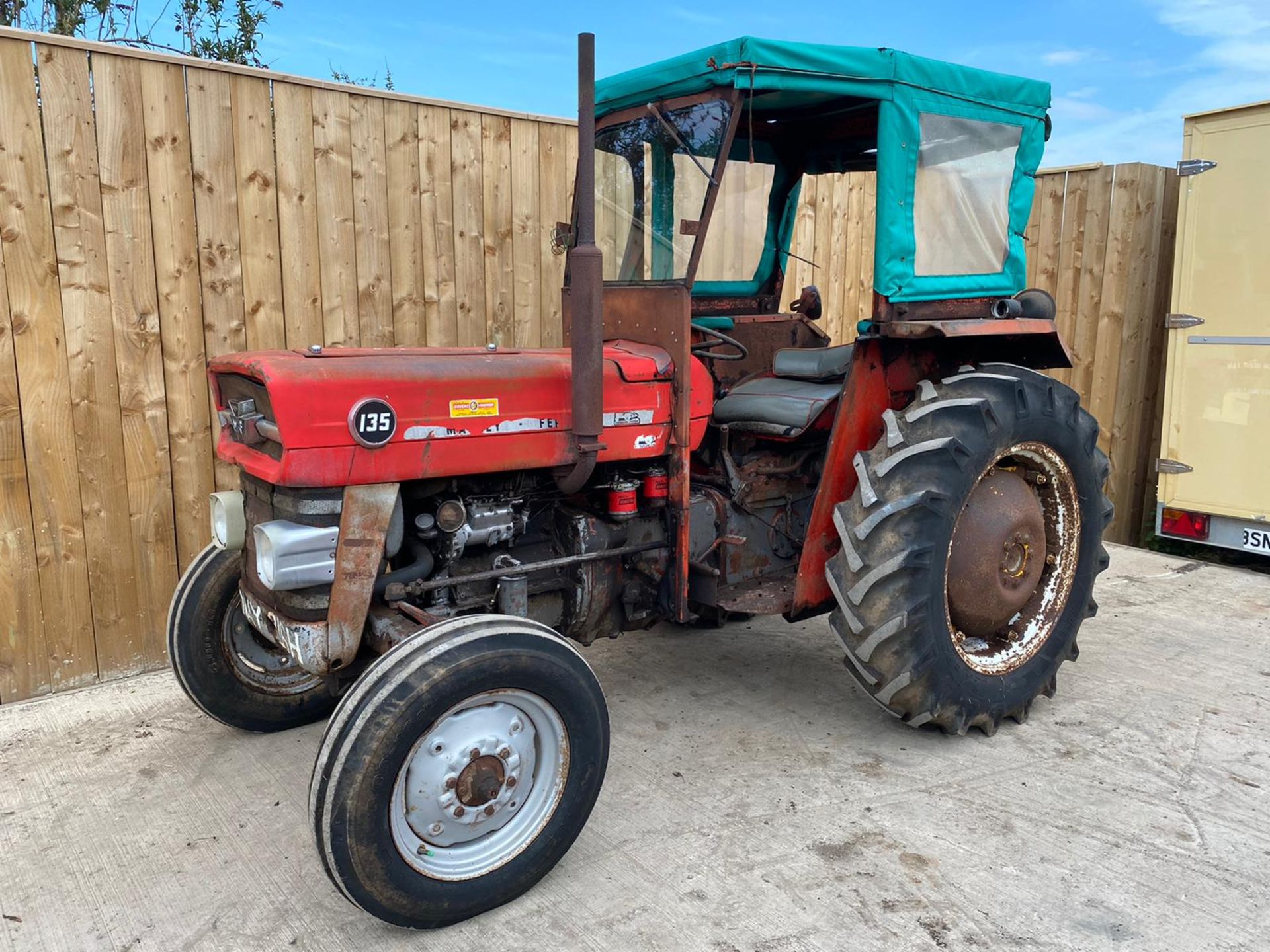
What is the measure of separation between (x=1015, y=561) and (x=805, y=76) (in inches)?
74.0

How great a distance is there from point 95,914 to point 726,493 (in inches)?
90.6

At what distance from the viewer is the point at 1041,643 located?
12.0ft

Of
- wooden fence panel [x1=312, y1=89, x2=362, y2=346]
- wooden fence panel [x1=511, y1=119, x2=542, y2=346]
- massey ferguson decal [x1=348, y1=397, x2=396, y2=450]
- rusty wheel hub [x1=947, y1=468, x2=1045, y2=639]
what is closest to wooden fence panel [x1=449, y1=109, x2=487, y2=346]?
wooden fence panel [x1=511, y1=119, x2=542, y2=346]

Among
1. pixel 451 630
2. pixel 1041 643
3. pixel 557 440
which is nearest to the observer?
pixel 451 630

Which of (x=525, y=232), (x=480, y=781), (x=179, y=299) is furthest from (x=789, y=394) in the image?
(x=179, y=299)

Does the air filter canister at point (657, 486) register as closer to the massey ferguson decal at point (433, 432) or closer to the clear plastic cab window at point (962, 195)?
the massey ferguson decal at point (433, 432)

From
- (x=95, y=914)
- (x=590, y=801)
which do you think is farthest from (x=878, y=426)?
(x=95, y=914)

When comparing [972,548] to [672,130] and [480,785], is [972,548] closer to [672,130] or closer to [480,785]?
[672,130]

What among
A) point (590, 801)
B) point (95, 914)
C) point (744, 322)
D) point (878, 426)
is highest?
point (744, 322)

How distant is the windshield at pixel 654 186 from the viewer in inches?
126

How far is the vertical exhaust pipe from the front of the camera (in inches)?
96.0

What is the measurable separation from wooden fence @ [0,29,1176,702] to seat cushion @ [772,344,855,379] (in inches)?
41.8

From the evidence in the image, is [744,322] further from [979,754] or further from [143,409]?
[143,409]

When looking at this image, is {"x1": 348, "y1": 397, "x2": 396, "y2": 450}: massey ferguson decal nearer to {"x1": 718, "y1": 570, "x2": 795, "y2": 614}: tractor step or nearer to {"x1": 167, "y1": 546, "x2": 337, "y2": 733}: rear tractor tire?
{"x1": 167, "y1": 546, "x2": 337, "y2": 733}: rear tractor tire
